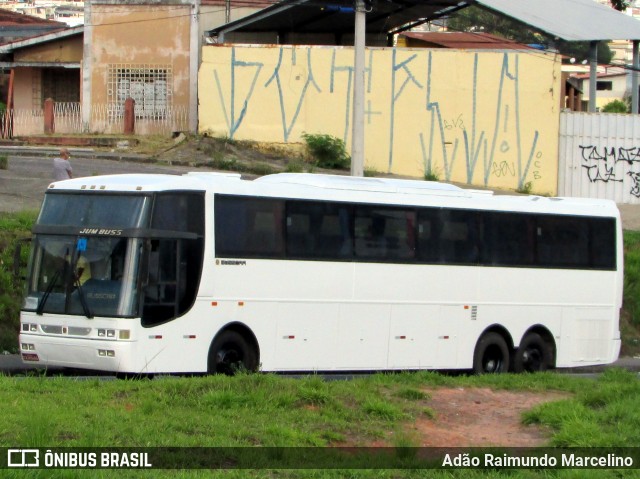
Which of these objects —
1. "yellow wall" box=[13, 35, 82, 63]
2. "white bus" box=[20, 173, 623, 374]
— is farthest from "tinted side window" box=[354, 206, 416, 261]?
"yellow wall" box=[13, 35, 82, 63]

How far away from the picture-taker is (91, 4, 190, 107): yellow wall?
122 ft

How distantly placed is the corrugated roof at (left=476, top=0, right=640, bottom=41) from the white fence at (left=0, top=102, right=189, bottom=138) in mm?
11414

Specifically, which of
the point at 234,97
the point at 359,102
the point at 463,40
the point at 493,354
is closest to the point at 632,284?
the point at 359,102

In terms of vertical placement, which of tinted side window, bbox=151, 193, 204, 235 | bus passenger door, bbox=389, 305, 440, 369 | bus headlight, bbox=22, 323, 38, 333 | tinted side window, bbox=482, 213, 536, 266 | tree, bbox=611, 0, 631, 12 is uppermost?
tree, bbox=611, 0, 631, 12

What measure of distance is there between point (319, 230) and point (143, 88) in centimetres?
2320

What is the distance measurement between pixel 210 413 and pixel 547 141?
2553cm

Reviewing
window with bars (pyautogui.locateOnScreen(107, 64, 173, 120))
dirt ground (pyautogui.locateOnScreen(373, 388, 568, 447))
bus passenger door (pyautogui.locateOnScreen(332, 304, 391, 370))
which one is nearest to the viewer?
dirt ground (pyautogui.locateOnScreen(373, 388, 568, 447))

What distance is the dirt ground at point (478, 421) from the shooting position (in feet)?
33.4

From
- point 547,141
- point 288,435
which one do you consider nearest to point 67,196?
point 288,435

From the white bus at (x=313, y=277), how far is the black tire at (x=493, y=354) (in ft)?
0.11

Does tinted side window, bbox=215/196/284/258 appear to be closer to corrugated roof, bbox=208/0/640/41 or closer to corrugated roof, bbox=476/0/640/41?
corrugated roof, bbox=208/0/640/41

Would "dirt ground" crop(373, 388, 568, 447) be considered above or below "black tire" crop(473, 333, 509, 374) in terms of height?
above

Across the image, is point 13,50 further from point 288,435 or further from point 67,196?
point 288,435

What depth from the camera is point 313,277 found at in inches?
612
